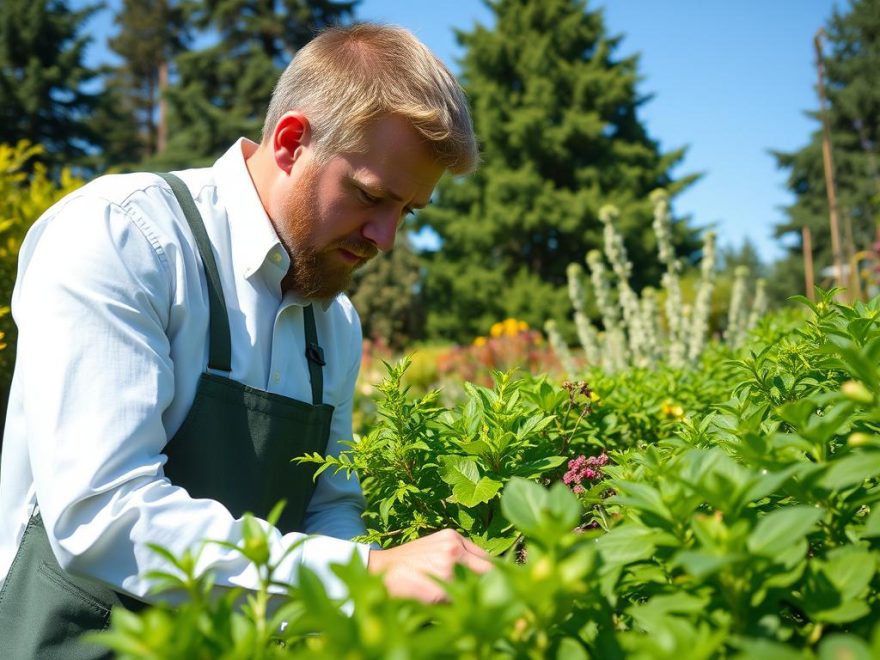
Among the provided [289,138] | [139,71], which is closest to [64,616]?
[289,138]

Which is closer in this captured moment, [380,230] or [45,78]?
[380,230]

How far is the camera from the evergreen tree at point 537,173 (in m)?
20.0

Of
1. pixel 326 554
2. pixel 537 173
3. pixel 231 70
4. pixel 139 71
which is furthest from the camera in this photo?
pixel 139 71

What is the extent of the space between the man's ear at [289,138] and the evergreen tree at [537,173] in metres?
17.6

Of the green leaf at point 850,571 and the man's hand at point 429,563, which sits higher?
the green leaf at point 850,571

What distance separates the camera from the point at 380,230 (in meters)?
2.02

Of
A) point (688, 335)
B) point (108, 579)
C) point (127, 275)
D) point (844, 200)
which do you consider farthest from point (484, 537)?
point (844, 200)

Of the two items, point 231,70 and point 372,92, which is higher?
→ point 231,70

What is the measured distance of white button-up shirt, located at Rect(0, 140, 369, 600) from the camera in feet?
4.35

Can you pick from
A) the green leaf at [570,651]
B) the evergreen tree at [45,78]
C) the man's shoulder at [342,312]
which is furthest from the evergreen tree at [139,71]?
the green leaf at [570,651]

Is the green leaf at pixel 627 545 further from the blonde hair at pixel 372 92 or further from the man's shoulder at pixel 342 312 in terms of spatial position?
the man's shoulder at pixel 342 312

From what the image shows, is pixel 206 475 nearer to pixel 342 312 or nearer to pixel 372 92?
pixel 342 312

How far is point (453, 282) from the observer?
20688mm

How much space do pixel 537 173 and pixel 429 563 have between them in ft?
66.5
